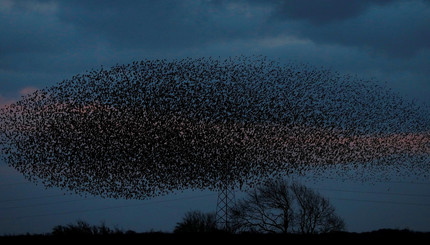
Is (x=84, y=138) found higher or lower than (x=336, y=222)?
higher

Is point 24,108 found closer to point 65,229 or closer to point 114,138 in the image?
point 114,138

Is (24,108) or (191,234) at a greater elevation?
(24,108)

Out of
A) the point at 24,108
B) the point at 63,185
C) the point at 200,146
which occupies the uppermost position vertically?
the point at 24,108

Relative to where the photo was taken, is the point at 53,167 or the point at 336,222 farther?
Answer: the point at 336,222

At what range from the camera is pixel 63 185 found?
167 feet

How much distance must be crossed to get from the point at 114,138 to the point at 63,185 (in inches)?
272

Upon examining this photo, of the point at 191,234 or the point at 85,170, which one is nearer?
the point at 191,234

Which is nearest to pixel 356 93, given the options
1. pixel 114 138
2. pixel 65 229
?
pixel 114 138

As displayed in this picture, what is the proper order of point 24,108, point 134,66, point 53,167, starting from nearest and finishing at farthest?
point 134,66 < point 24,108 < point 53,167

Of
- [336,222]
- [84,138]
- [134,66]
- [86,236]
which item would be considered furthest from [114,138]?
[86,236]

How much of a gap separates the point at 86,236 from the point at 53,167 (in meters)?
35.6

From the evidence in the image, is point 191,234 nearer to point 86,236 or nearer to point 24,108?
point 86,236

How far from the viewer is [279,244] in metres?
20.2

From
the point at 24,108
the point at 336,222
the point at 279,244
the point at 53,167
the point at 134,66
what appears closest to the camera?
the point at 279,244
